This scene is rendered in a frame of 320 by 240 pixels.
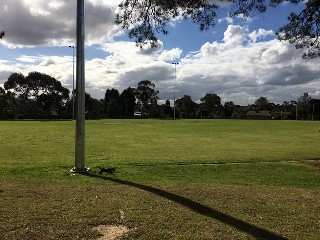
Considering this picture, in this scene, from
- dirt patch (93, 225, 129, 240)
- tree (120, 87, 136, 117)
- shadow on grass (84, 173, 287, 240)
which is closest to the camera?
dirt patch (93, 225, 129, 240)

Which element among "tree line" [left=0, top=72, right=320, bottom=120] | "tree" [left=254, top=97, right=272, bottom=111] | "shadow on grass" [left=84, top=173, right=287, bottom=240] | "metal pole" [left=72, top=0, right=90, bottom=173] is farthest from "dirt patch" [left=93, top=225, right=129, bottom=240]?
"tree" [left=254, top=97, right=272, bottom=111]

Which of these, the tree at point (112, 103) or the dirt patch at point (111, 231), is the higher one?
the tree at point (112, 103)

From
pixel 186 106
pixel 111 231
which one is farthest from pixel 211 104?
pixel 111 231

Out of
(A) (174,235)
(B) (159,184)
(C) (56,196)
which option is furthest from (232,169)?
(A) (174,235)

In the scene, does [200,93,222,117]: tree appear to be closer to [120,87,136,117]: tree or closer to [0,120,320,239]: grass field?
[120,87,136,117]: tree

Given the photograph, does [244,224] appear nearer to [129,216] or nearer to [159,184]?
[129,216]

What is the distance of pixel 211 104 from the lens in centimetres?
17088

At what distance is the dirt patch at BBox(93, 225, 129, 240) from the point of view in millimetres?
6641

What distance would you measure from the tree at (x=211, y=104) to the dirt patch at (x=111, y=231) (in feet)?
535

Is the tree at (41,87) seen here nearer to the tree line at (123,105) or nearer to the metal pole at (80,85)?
the tree line at (123,105)

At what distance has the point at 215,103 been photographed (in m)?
171

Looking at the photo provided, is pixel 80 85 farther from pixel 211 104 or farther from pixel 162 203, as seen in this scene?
pixel 211 104

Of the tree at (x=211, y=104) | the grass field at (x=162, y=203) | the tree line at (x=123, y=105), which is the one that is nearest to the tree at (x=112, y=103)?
the tree line at (x=123, y=105)

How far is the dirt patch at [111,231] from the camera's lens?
21.8ft
